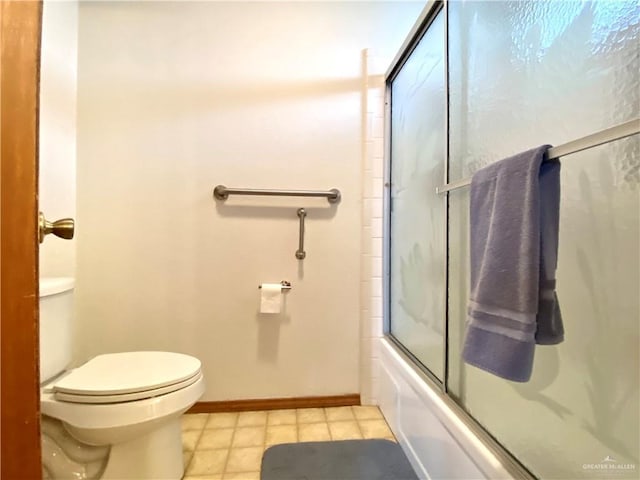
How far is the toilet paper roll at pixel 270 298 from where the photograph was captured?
1.61 meters

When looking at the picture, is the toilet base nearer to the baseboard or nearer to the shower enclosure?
the baseboard

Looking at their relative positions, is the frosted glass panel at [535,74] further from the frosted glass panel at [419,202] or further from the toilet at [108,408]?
the toilet at [108,408]

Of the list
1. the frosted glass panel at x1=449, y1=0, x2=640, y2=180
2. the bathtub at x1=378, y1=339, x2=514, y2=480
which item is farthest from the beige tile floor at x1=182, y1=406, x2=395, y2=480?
the frosted glass panel at x1=449, y1=0, x2=640, y2=180

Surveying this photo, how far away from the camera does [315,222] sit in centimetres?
173

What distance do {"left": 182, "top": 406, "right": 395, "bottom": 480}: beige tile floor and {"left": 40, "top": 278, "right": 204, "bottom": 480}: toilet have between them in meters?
0.14

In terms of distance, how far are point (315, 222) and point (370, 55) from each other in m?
0.88

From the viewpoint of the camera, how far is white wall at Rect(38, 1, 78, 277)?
1.38 meters

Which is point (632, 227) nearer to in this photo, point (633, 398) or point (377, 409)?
point (633, 398)

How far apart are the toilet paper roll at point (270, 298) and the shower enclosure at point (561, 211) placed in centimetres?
65

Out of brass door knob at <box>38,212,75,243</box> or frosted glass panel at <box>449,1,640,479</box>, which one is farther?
frosted glass panel at <box>449,1,640,479</box>

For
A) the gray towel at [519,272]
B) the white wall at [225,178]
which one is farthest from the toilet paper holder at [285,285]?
the gray towel at [519,272]

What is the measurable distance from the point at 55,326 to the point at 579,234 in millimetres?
1622

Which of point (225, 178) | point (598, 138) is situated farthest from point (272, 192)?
point (598, 138)

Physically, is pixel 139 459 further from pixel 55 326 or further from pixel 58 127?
pixel 58 127
